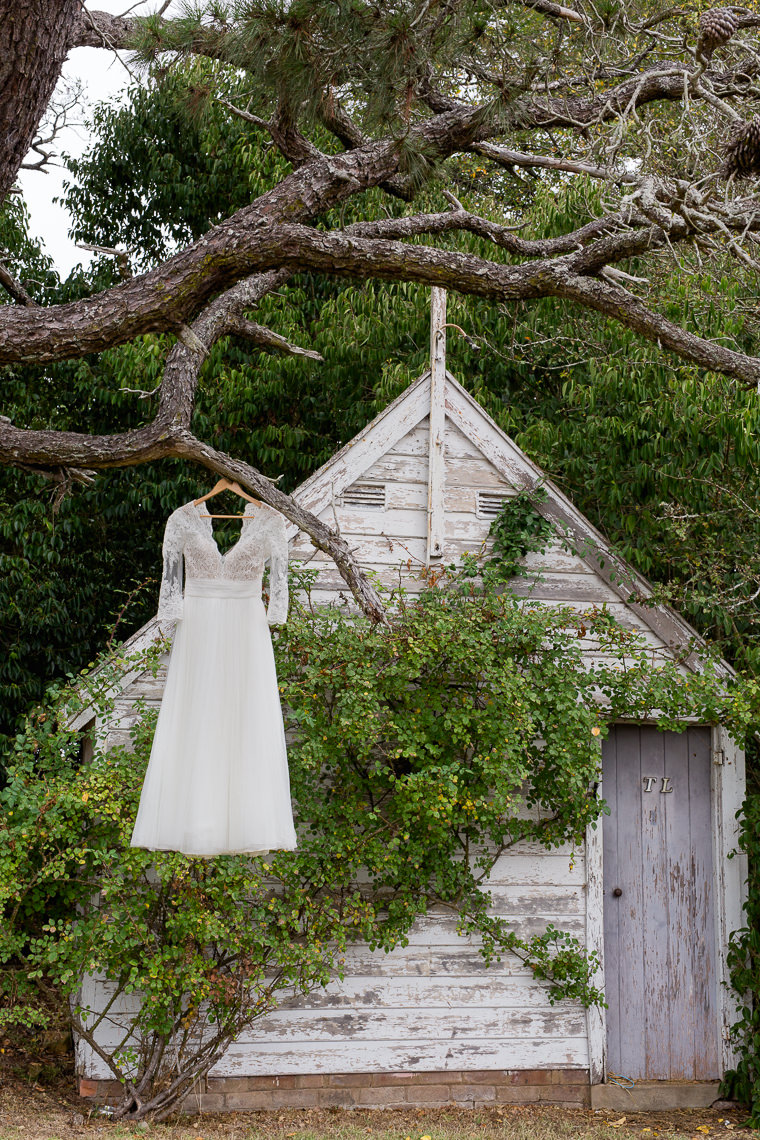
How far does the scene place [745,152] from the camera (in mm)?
3973

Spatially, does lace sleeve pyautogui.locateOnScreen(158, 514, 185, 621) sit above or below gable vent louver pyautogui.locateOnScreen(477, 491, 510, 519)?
below

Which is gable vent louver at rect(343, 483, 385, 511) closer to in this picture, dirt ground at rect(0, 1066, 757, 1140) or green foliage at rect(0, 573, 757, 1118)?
green foliage at rect(0, 573, 757, 1118)

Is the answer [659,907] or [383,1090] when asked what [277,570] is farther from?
[659,907]

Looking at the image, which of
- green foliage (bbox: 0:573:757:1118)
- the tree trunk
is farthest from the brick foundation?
the tree trunk

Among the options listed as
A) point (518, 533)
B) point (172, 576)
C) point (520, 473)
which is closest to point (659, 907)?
point (518, 533)

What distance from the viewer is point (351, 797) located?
618cm

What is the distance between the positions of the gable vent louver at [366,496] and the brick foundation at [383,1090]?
3418 millimetres

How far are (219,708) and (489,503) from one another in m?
3.23

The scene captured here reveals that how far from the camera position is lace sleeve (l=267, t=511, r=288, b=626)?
433 centimetres

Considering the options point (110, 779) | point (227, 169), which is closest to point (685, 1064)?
point (110, 779)

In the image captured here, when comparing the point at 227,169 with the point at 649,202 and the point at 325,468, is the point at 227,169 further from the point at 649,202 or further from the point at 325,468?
the point at 649,202

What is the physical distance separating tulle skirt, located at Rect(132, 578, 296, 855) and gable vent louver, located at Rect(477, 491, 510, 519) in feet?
9.27

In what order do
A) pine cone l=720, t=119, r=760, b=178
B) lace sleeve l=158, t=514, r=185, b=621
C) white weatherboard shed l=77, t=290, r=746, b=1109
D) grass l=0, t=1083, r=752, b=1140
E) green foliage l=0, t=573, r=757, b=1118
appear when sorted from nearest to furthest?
pine cone l=720, t=119, r=760, b=178, lace sleeve l=158, t=514, r=185, b=621, grass l=0, t=1083, r=752, b=1140, green foliage l=0, t=573, r=757, b=1118, white weatherboard shed l=77, t=290, r=746, b=1109

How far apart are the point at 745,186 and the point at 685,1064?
5.94m
